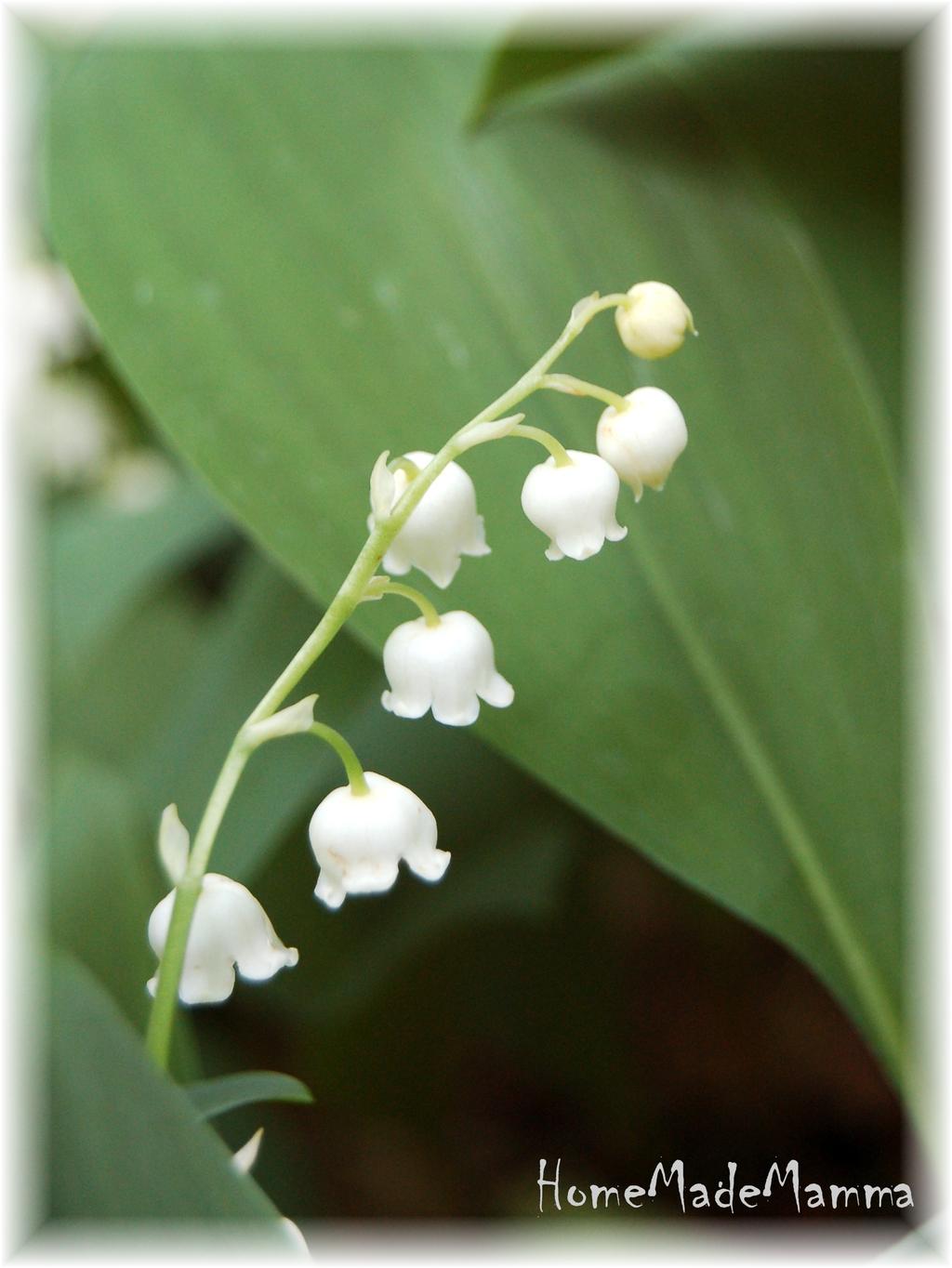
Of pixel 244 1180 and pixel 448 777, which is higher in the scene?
pixel 448 777

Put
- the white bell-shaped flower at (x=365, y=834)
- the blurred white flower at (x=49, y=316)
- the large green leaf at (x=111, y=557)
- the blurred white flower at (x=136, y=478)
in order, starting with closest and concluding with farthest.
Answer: the white bell-shaped flower at (x=365, y=834)
the large green leaf at (x=111, y=557)
the blurred white flower at (x=49, y=316)
the blurred white flower at (x=136, y=478)

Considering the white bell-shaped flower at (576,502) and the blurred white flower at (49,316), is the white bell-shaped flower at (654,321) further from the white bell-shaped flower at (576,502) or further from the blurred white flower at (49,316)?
the blurred white flower at (49,316)

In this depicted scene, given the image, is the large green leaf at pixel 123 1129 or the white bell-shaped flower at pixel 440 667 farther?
the white bell-shaped flower at pixel 440 667

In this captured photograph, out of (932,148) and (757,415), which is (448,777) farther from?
(932,148)

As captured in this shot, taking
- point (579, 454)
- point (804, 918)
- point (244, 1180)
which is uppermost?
point (579, 454)

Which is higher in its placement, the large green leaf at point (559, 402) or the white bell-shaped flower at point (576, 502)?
the large green leaf at point (559, 402)

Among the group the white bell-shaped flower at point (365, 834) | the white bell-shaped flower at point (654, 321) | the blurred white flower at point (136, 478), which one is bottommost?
the white bell-shaped flower at point (365, 834)

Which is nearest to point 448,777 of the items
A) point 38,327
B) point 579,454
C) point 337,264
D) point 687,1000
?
point 687,1000

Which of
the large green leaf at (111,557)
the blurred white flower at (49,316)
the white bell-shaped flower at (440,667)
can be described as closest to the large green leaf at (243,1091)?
the white bell-shaped flower at (440,667)
